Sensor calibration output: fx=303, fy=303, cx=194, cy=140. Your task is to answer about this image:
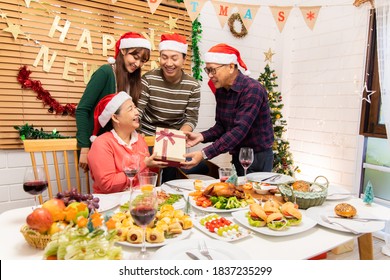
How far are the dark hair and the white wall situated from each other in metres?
1.18

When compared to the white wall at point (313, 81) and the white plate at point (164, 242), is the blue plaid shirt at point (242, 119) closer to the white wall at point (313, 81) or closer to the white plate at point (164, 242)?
the white plate at point (164, 242)

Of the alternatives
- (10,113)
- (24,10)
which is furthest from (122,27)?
(10,113)

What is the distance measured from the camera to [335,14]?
131 inches

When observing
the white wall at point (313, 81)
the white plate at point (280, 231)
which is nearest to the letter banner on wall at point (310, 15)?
the white wall at point (313, 81)

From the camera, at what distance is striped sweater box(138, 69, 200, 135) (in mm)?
2209

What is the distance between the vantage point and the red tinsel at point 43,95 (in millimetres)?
2438

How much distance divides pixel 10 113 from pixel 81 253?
2.12 metres

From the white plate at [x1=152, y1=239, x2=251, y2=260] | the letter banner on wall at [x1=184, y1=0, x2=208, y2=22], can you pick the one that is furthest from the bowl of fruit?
the letter banner on wall at [x1=184, y1=0, x2=208, y2=22]

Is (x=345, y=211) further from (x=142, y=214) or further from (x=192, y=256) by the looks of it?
(x=142, y=214)

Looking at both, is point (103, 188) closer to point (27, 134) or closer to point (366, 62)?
point (27, 134)

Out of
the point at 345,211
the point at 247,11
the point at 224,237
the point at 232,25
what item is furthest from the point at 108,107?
the point at 232,25

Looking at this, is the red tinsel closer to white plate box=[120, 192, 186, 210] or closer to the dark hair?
the dark hair

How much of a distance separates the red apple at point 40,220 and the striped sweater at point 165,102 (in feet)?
4.41

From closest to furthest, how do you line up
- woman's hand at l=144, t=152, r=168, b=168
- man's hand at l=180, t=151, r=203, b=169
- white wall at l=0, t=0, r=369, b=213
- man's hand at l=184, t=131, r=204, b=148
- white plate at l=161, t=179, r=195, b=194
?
1. white plate at l=161, t=179, r=195, b=194
2. woman's hand at l=144, t=152, r=168, b=168
3. man's hand at l=180, t=151, r=203, b=169
4. man's hand at l=184, t=131, r=204, b=148
5. white wall at l=0, t=0, r=369, b=213
